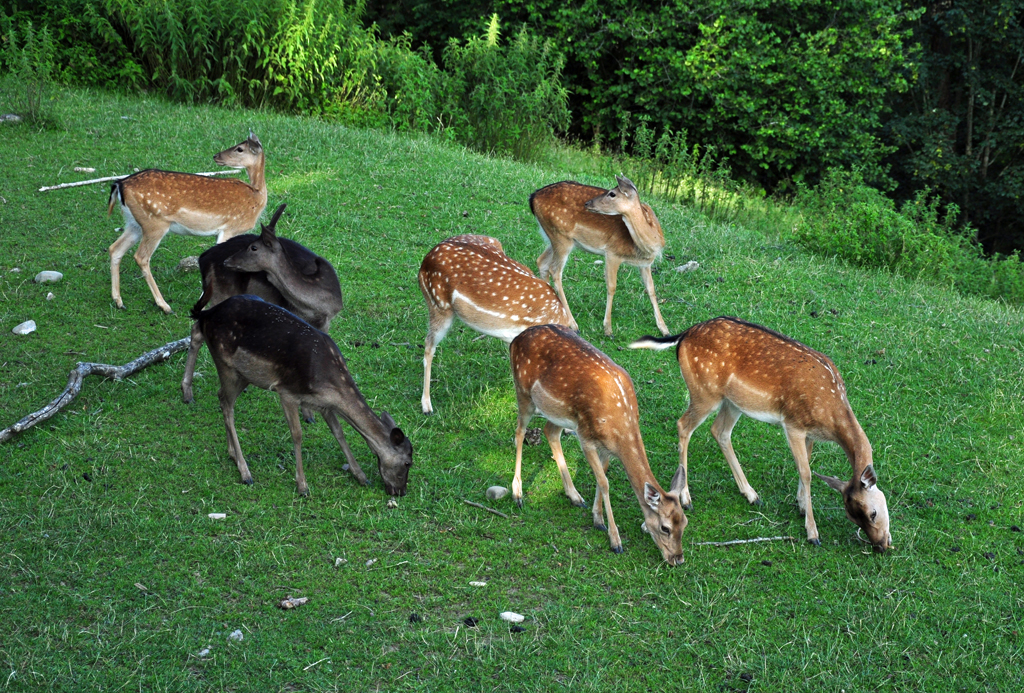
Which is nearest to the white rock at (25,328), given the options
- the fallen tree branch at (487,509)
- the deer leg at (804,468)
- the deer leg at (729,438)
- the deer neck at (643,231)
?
the fallen tree branch at (487,509)

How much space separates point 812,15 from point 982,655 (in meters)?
17.3

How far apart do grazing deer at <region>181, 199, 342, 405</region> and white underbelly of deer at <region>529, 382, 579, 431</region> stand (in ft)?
6.31

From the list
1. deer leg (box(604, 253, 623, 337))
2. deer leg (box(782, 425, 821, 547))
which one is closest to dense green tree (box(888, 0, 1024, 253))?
deer leg (box(604, 253, 623, 337))

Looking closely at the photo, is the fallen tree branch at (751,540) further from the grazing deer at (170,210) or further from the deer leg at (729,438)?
the grazing deer at (170,210)

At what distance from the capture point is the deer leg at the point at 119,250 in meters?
8.20

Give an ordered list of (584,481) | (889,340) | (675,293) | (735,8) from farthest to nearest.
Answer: (735,8)
(675,293)
(889,340)
(584,481)

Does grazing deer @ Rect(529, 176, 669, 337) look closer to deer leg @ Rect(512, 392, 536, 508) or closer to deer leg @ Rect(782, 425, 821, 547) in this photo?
deer leg @ Rect(512, 392, 536, 508)

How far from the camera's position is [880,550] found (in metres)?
5.47

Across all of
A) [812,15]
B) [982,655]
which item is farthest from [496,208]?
[812,15]

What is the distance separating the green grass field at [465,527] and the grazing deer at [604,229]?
0.46 m

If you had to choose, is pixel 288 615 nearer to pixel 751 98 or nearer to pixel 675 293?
pixel 675 293

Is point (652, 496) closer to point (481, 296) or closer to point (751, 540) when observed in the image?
point (751, 540)

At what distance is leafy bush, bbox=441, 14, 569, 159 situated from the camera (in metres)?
15.8

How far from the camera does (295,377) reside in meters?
5.72
